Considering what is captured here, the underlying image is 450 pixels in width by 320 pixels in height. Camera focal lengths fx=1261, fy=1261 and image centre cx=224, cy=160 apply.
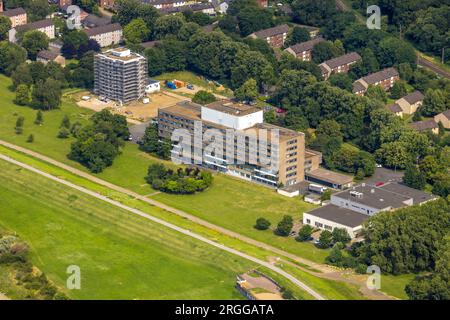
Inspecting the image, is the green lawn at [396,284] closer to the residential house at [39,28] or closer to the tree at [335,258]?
the tree at [335,258]

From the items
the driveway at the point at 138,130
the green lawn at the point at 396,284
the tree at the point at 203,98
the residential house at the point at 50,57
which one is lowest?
the driveway at the point at 138,130

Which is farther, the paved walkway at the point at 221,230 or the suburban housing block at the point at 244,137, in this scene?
→ the suburban housing block at the point at 244,137

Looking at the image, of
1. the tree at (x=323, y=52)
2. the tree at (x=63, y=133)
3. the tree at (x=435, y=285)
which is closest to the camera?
the tree at (x=435, y=285)

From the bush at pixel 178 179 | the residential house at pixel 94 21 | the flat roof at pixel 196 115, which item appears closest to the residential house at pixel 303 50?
the flat roof at pixel 196 115

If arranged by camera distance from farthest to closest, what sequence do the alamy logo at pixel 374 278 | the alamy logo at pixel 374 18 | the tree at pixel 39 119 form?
1. the alamy logo at pixel 374 18
2. the tree at pixel 39 119
3. the alamy logo at pixel 374 278

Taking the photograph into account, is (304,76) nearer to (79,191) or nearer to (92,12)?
(79,191)

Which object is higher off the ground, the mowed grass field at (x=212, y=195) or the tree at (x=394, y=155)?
the tree at (x=394, y=155)

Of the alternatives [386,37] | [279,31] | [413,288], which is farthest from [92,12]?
[413,288]
